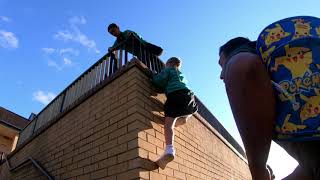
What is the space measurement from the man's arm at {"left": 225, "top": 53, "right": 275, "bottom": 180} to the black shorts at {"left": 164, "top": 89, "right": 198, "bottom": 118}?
276cm

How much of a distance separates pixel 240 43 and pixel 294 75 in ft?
0.76

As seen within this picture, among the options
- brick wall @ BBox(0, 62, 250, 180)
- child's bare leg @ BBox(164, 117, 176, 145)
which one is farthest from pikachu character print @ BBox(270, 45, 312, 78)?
child's bare leg @ BBox(164, 117, 176, 145)

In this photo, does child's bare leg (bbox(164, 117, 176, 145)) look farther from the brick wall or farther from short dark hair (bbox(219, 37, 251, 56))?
short dark hair (bbox(219, 37, 251, 56))

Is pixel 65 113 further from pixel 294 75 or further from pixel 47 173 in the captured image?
pixel 294 75

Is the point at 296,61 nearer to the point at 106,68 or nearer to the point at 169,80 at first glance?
the point at 169,80

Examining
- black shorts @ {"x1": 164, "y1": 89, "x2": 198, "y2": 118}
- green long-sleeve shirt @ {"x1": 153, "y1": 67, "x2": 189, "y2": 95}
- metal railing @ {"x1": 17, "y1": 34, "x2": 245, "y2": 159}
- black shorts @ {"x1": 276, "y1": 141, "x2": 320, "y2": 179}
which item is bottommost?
black shorts @ {"x1": 276, "y1": 141, "x2": 320, "y2": 179}

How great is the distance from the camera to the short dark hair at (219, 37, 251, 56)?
923 mm

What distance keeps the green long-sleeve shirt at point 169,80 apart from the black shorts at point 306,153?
2.79 m

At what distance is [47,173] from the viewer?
15.0 ft

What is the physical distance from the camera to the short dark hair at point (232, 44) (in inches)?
36.3

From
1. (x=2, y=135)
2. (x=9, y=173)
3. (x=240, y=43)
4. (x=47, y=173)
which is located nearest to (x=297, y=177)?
(x=240, y=43)

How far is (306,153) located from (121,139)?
103 inches

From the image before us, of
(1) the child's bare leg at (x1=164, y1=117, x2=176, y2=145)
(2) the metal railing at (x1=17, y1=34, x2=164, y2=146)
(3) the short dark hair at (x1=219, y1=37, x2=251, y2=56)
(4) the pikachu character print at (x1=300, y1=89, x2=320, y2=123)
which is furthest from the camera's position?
(2) the metal railing at (x1=17, y1=34, x2=164, y2=146)

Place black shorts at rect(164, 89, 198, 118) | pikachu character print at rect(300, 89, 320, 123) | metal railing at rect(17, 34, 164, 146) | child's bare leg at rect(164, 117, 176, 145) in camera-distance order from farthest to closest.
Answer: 1. metal railing at rect(17, 34, 164, 146)
2. black shorts at rect(164, 89, 198, 118)
3. child's bare leg at rect(164, 117, 176, 145)
4. pikachu character print at rect(300, 89, 320, 123)
